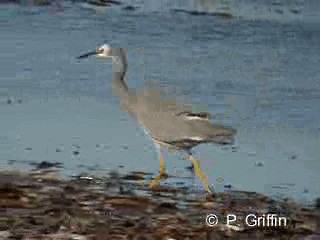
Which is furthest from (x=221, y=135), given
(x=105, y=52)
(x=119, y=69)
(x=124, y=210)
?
(x=105, y=52)

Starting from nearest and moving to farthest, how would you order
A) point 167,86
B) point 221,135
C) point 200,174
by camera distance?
point 221,135
point 200,174
point 167,86

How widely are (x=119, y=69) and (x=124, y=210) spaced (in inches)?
114

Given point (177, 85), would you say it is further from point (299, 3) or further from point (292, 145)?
point (299, 3)

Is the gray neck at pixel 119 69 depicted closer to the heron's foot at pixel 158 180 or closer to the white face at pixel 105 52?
the white face at pixel 105 52

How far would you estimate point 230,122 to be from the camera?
11.4 m

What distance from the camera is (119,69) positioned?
11.2 meters

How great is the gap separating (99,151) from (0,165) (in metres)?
0.90

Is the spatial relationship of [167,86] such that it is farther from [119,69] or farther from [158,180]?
[158,180]

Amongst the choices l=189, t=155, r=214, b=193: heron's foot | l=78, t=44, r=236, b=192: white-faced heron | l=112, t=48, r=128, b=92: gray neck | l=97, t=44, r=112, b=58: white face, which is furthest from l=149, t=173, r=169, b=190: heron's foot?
l=97, t=44, r=112, b=58: white face

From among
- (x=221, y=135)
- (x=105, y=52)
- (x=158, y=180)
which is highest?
(x=105, y=52)

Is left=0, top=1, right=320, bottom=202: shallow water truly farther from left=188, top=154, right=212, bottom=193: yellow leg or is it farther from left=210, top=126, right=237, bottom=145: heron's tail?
left=210, top=126, right=237, bottom=145: heron's tail

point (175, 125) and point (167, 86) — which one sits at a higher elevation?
point (175, 125)

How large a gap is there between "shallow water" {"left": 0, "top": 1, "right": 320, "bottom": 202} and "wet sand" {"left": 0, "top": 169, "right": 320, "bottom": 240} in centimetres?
32

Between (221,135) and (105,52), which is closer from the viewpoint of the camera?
(221,135)
